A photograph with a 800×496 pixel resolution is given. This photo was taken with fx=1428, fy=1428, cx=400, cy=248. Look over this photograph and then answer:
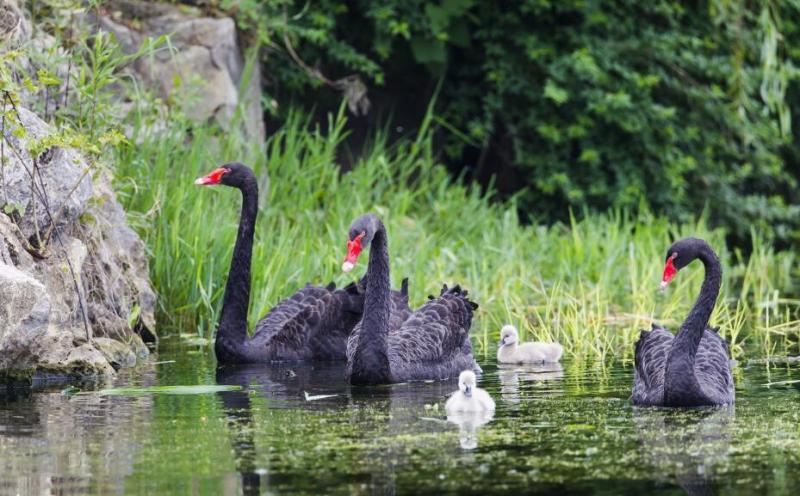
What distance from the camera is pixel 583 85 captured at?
1256 cm

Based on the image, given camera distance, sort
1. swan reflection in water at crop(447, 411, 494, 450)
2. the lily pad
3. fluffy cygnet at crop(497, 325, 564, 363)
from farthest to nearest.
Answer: fluffy cygnet at crop(497, 325, 564, 363) → the lily pad → swan reflection in water at crop(447, 411, 494, 450)

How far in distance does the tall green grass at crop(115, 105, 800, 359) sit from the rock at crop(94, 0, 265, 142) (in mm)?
338

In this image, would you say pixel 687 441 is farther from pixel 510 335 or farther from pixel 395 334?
pixel 510 335

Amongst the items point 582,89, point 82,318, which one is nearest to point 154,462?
point 82,318

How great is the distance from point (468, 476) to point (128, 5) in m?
7.23

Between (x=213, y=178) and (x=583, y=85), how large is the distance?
18.2 ft

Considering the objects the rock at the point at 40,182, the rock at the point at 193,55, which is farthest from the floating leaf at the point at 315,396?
the rock at the point at 193,55

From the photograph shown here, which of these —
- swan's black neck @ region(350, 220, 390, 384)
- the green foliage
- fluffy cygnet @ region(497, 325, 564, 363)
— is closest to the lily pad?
swan's black neck @ region(350, 220, 390, 384)

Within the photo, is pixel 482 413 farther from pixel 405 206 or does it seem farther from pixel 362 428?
pixel 405 206

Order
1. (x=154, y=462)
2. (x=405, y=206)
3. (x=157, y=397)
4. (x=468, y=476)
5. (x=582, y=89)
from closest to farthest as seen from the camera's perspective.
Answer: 1. (x=468, y=476)
2. (x=154, y=462)
3. (x=157, y=397)
4. (x=405, y=206)
5. (x=582, y=89)

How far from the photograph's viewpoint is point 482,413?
214 inches

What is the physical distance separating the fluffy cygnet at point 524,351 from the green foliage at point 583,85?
188 inches

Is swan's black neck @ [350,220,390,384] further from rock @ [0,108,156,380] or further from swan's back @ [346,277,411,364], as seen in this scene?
rock @ [0,108,156,380]

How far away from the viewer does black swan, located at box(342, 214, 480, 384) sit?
21.2 feet
